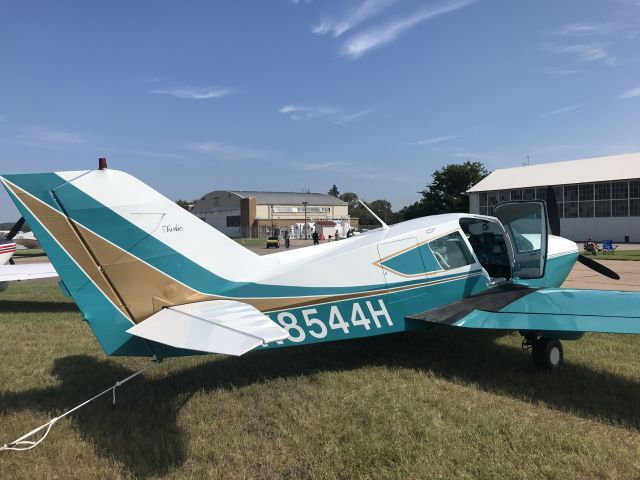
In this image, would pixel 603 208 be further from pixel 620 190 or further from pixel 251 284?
pixel 251 284

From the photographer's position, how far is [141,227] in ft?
14.1

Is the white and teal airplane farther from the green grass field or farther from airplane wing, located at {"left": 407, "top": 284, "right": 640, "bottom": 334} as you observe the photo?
the green grass field

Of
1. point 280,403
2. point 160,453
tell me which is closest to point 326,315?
point 280,403

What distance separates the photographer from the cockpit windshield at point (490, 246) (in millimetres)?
6781

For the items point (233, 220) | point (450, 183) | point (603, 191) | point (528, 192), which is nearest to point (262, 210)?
point (233, 220)

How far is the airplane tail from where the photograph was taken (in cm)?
399

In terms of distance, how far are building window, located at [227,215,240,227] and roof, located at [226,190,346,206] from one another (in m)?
4.14

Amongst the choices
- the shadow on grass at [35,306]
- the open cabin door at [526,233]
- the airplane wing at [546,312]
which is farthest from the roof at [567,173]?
the shadow on grass at [35,306]

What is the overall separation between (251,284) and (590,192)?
153 ft

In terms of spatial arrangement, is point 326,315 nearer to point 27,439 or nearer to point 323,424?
point 323,424

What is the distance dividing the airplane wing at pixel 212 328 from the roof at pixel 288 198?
81541 mm

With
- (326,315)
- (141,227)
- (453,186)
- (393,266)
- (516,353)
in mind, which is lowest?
(516,353)

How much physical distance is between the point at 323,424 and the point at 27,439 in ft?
8.20

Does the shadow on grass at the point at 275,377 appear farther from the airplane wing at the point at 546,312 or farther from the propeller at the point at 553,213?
the propeller at the point at 553,213
